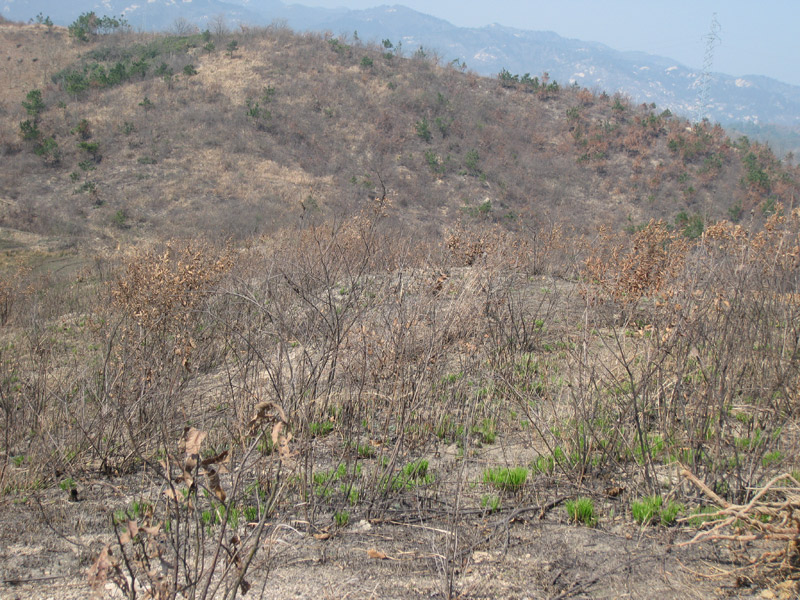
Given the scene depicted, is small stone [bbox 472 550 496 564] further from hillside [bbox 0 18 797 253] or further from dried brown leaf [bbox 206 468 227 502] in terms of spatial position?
hillside [bbox 0 18 797 253]

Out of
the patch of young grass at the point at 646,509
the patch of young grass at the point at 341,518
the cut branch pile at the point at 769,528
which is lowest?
the patch of young grass at the point at 341,518

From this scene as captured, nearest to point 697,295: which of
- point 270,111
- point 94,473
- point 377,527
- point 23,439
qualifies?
point 377,527

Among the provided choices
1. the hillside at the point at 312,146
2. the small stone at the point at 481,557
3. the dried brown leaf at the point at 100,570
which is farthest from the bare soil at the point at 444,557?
the hillside at the point at 312,146

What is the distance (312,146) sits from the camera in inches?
1002

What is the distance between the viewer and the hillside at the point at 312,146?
834 inches

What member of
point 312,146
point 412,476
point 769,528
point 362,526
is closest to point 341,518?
point 362,526

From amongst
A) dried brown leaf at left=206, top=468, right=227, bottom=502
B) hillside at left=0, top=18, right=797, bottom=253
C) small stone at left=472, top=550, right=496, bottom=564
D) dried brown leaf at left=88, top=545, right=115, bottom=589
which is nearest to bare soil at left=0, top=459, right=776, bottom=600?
small stone at left=472, top=550, right=496, bottom=564

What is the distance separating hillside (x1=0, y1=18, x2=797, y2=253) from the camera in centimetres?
2119

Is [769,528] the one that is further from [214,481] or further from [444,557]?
[214,481]

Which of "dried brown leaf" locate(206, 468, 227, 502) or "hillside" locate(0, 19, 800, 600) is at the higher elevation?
"dried brown leaf" locate(206, 468, 227, 502)

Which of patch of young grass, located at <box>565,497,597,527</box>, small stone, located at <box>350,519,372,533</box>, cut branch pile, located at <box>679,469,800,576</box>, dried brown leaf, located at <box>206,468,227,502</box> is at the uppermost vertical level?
→ dried brown leaf, located at <box>206,468,227,502</box>


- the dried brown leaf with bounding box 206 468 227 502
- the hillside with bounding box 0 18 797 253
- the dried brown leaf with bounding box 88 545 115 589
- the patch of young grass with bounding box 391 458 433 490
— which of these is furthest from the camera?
the hillside with bounding box 0 18 797 253

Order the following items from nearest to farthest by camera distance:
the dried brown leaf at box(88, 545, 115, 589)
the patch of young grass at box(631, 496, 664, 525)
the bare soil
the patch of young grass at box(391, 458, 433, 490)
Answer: the dried brown leaf at box(88, 545, 115, 589) → the bare soil → the patch of young grass at box(631, 496, 664, 525) → the patch of young grass at box(391, 458, 433, 490)

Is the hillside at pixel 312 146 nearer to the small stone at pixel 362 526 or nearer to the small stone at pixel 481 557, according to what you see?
the small stone at pixel 362 526
